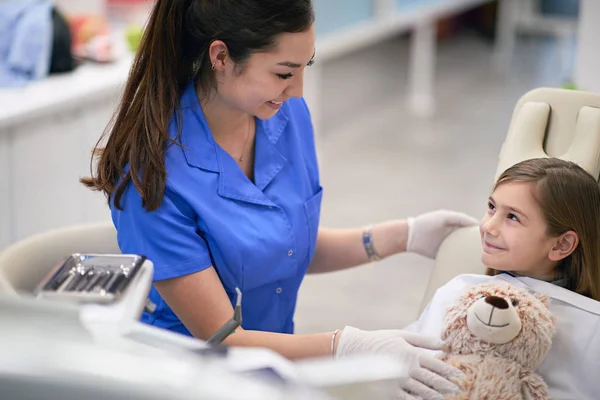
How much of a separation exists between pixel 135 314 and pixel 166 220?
570 millimetres

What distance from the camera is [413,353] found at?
122 cm

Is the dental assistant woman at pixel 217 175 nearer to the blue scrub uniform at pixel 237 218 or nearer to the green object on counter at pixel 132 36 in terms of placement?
the blue scrub uniform at pixel 237 218

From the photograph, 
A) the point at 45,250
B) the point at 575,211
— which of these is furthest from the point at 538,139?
the point at 45,250

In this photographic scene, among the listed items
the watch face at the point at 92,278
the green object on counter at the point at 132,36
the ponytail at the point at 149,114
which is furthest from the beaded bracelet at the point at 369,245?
the green object on counter at the point at 132,36

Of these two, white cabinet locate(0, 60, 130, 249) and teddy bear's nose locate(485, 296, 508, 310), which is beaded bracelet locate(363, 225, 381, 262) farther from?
white cabinet locate(0, 60, 130, 249)

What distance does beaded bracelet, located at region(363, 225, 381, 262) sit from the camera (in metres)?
1.72

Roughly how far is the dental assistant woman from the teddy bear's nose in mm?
128

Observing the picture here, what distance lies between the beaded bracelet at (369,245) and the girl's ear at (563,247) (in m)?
0.41

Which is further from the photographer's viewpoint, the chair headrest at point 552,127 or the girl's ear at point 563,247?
the chair headrest at point 552,127

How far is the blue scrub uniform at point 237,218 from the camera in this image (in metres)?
1.38

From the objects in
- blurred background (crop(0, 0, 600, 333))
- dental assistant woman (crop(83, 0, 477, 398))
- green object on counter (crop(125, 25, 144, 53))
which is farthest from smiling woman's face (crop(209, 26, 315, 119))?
green object on counter (crop(125, 25, 144, 53))

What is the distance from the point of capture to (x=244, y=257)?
1439 mm

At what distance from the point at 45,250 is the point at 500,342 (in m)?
0.89

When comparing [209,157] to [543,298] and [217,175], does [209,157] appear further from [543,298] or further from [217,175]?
[543,298]
